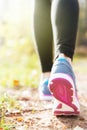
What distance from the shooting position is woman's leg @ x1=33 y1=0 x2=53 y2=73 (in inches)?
98.6

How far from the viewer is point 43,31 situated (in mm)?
2518

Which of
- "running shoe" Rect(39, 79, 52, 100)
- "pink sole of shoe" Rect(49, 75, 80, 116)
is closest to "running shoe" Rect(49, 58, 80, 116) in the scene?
"pink sole of shoe" Rect(49, 75, 80, 116)

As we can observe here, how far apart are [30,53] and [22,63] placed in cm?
151

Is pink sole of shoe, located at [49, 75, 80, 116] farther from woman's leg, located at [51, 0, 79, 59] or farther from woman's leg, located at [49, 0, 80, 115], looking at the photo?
woman's leg, located at [51, 0, 79, 59]

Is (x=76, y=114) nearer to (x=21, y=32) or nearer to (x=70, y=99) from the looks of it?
(x=70, y=99)

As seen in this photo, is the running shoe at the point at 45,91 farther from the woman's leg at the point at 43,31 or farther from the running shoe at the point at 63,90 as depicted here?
the running shoe at the point at 63,90

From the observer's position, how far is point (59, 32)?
6.91 feet

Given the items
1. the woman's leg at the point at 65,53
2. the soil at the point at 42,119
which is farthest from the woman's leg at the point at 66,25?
the soil at the point at 42,119

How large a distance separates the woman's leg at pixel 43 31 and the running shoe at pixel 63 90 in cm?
54

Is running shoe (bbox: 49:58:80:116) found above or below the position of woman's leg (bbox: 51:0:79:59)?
below

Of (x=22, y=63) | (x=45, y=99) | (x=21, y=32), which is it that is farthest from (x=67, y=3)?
(x=21, y=32)

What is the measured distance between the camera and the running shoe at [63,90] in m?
1.94

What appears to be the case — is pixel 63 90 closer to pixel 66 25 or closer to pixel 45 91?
pixel 66 25

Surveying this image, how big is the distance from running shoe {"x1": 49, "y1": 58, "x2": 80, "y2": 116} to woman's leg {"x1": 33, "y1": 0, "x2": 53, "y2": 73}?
0.54 metres
